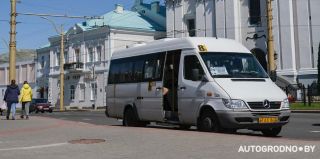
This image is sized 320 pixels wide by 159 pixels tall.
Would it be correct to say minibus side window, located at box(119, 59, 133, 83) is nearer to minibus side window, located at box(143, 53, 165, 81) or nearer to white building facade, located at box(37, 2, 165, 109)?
minibus side window, located at box(143, 53, 165, 81)

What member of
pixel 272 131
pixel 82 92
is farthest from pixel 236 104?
pixel 82 92

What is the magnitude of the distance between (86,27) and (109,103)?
4431 centimetres

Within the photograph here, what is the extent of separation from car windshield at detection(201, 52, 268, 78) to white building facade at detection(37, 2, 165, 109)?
142 feet

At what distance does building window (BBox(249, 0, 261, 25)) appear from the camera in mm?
47312

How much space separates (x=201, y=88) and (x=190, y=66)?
3.13 ft

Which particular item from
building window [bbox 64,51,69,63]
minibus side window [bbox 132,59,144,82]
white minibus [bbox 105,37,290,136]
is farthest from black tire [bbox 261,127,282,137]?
building window [bbox 64,51,69,63]

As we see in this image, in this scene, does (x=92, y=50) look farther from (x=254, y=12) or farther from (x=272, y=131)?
(x=272, y=131)

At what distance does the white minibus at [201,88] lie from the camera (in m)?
12.3

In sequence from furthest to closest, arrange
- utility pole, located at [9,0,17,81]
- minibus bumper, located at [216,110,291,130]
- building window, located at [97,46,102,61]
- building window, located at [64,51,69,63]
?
building window, located at [64,51,69,63]
building window, located at [97,46,102,61]
utility pole, located at [9,0,17,81]
minibus bumper, located at [216,110,291,130]

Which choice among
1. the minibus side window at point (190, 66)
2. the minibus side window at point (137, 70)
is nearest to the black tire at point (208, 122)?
the minibus side window at point (190, 66)

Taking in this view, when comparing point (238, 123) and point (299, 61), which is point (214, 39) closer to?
point (238, 123)

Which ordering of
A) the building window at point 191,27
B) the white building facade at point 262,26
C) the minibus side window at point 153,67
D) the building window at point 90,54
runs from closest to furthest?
the minibus side window at point 153,67, the white building facade at point 262,26, the building window at point 191,27, the building window at point 90,54

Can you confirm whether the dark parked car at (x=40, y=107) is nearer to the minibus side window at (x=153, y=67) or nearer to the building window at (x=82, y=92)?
the building window at (x=82, y=92)

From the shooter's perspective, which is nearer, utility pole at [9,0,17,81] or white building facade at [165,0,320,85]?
utility pole at [9,0,17,81]
